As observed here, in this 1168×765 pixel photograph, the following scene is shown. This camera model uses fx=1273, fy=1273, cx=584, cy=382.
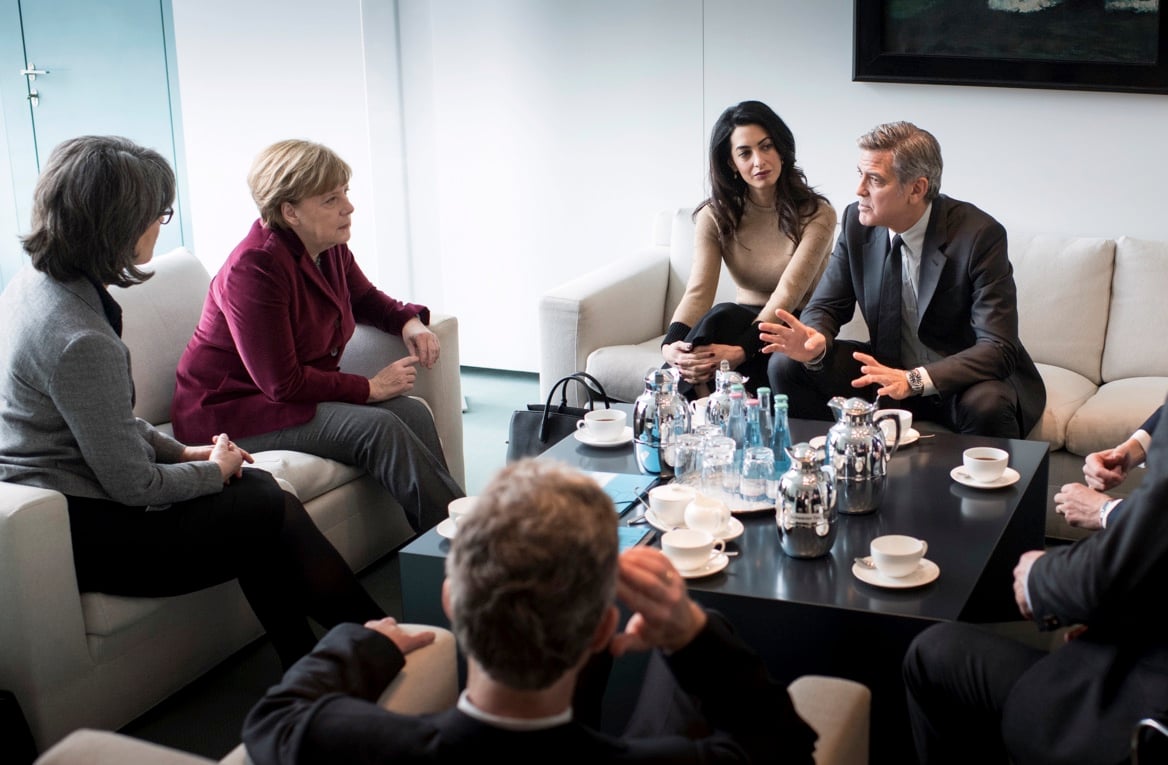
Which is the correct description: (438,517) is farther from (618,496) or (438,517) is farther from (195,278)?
(195,278)

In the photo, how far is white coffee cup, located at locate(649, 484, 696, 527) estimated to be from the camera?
2338mm

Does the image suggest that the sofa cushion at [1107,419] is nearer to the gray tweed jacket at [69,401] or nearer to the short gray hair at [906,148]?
the short gray hair at [906,148]

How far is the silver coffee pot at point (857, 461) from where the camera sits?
2.38m

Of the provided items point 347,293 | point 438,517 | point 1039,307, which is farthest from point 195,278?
point 1039,307

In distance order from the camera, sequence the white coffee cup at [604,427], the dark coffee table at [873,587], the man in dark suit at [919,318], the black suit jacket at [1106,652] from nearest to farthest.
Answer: the black suit jacket at [1106,652], the dark coffee table at [873,587], the white coffee cup at [604,427], the man in dark suit at [919,318]

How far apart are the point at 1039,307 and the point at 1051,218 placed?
0.46 meters

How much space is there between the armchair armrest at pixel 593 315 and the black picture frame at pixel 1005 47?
99cm

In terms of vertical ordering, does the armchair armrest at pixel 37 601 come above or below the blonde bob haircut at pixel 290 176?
below

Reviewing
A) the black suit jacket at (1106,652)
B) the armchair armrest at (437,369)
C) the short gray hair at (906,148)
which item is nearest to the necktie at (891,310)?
the short gray hair at (906,148)

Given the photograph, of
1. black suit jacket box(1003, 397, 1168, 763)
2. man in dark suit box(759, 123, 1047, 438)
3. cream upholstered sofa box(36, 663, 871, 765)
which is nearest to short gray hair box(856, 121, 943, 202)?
man in dark suit box(759, 123, 1047, 438)

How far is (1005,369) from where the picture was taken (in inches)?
126

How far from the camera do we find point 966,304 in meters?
3.28

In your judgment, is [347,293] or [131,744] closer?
[131,744]

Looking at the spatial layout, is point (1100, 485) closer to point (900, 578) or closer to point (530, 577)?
point (900, 578)
